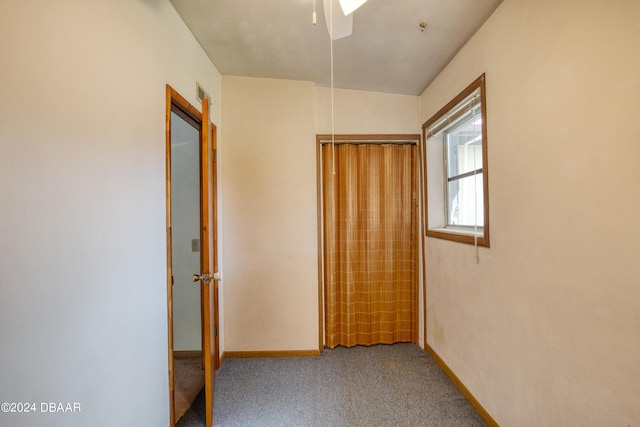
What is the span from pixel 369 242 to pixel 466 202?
0.98m

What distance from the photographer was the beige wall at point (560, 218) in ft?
2.97

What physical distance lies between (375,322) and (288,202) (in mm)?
1535

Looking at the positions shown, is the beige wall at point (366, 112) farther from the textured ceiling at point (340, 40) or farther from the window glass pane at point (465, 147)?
the window glass pane at point (465, 147)

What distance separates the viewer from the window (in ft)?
5.68

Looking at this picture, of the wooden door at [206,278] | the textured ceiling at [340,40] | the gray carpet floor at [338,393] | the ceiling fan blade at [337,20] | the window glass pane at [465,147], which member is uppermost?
the textured ceiling at [340,40]

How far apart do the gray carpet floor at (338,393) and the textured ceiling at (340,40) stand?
2553 millimetres

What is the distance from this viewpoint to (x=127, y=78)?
1222 millimetres

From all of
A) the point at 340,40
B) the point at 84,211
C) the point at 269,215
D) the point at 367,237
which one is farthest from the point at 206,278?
the point at 340,40

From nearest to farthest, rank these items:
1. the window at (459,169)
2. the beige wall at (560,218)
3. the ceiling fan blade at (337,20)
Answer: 1. the beige wall at (560,218)
2. the ceiling fan blade at (337,20)
3. the window at (459,169)

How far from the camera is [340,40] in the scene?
1.86 metres

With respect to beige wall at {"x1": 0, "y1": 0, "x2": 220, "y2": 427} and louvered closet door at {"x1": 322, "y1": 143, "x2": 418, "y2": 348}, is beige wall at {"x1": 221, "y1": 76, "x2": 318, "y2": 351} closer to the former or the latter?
louvered closet door at {"x1": 322, "y1": 143, "x2": 418, "y2": 348}

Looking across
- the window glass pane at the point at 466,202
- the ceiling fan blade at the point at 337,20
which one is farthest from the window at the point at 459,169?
the ceiling fan blade at the point at 337,20

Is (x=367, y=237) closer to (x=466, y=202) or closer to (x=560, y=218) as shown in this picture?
(x=466, y=202)

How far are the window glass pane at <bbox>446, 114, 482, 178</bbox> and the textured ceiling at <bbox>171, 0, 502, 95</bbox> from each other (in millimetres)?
538
